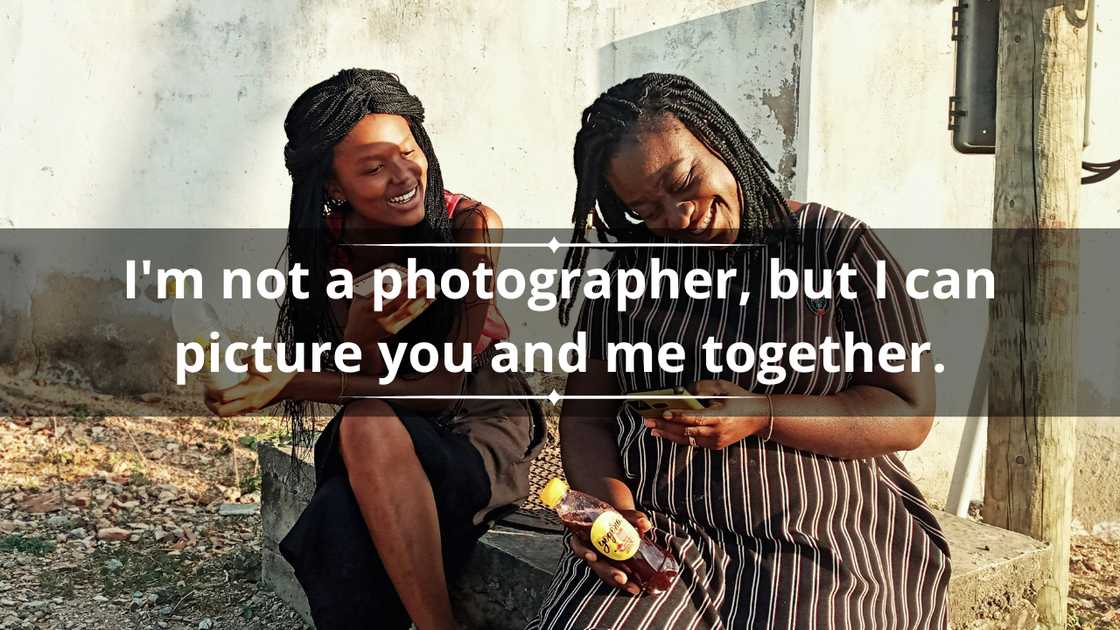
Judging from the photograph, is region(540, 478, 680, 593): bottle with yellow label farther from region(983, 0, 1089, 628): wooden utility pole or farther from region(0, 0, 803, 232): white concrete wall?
region(0, 0, 803, 232): white concrete wall

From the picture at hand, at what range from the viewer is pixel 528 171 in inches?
224

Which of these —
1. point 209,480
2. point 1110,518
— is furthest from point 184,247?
point 1110,518

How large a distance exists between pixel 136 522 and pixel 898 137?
367 cm

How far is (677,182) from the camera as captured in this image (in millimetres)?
2215

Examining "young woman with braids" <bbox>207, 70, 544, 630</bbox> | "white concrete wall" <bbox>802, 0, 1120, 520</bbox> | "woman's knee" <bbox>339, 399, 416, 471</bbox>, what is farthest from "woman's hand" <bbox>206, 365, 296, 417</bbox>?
"white concrete wall" <bbox>802, 0, 1120, 520</bbox>

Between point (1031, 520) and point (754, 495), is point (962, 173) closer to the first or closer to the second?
point (1031, 520)

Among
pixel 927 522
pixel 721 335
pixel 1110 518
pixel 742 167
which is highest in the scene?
pixel 742 167

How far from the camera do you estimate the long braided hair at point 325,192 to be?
271cm

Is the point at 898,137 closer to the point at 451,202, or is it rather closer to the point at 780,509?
the point at 451,202

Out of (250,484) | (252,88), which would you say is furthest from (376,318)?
(252,88)

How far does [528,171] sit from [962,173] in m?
2.07

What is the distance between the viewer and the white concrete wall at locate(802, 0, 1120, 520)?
195 inches

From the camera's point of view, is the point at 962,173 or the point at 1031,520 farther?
the point at 962,173

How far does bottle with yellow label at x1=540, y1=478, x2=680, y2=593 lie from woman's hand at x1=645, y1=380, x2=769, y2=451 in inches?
8.2
